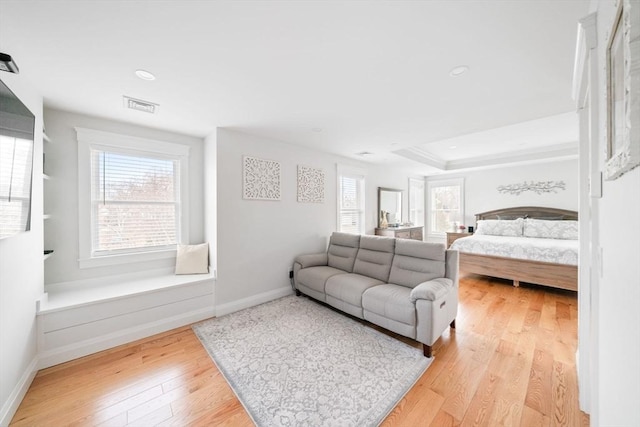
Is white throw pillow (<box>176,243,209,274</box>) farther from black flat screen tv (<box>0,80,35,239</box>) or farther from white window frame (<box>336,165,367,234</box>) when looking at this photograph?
white window frame (<box>336,165,367,234</box>)

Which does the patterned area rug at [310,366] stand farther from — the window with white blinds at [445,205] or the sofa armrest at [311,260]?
the window with white blinds at [445,205]

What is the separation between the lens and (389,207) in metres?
5.72

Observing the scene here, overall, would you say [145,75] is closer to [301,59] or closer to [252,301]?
[301,59]

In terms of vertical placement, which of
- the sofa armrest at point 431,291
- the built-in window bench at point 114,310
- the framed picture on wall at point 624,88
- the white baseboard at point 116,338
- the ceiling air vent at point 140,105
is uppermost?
the ceiling air vent at point 140,105

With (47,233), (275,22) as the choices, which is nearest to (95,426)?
(47,233)

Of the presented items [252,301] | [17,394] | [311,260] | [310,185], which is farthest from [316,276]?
[17,394]

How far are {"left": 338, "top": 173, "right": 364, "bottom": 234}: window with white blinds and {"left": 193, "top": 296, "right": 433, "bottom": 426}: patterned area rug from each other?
2.11 meters

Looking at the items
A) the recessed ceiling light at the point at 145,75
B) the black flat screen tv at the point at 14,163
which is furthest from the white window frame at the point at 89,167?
the recessed ceiling light at the point at 145,75

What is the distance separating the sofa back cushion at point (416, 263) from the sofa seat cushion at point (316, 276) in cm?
80

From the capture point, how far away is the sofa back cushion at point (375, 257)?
313 centimetres

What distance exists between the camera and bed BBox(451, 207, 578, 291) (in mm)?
3613

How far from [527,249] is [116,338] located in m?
5.68

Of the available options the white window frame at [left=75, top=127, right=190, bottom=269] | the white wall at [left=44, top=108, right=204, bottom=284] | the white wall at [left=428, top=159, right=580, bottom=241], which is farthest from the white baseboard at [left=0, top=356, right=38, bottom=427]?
the white wall at [left=428, top=159, right=580, bottom=241]

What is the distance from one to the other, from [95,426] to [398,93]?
3349mm
